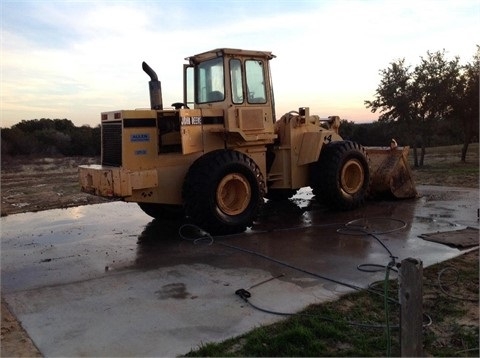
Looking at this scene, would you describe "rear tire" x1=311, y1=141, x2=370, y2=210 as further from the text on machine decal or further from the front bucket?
the text on machine decal

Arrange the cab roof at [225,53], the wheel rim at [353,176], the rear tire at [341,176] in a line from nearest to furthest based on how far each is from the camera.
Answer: the cab roof at [225,53], the rear tire at [341,176], the wheel rim at [353,176]

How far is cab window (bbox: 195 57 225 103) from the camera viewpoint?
8.45 m

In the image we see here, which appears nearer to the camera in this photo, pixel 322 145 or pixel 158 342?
pixel 158 342

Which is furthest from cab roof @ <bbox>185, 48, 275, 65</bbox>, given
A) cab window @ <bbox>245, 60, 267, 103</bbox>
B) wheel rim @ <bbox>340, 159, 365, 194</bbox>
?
wheel rim @ <bbox>340, 159, 365, 194</bbox>

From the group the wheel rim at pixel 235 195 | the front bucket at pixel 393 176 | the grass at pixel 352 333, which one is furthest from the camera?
the front bucket at pixel 393 176

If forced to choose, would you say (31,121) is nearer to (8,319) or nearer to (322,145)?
(322,145)

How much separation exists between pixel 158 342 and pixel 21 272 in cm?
297

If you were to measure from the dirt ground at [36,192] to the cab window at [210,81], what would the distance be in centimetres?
429

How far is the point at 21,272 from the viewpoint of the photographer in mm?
6027

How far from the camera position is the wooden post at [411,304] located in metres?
3.15

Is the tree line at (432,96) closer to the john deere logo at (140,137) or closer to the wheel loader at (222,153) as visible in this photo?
the wheel loader at (222,153)

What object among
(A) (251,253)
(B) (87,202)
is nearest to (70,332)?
(A) (251,253)

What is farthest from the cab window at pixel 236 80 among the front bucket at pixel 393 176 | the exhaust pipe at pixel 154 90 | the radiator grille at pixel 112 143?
the front bucket at pixel 393 176

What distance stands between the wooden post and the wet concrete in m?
1.38
